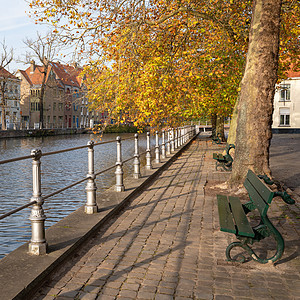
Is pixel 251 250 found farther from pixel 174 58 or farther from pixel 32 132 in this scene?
pixel 32 132

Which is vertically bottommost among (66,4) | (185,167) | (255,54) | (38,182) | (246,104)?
(185,167)

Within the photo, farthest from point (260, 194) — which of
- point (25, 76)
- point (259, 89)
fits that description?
point (25, 76)

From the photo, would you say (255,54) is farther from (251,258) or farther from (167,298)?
(167,298)

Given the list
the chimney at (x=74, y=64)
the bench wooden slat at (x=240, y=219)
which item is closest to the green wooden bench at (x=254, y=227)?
the bench wooden slat at (x=240, y=219)

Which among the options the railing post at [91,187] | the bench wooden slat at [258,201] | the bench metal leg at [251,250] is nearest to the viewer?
the bench wooden slat at [258,201]

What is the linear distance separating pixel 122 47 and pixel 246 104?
4.04 m

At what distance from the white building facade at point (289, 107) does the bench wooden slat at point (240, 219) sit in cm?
5407

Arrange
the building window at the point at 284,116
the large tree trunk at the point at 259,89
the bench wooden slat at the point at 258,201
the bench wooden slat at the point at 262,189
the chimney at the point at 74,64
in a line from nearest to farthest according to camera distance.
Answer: the bench wooden slat at the point at 262,189 < the bench wooden slat at the point at 258,201 < the large tree trunk at the point at 259,89 < the chimney at the point at 74,64 < the building window at the point at 284,116

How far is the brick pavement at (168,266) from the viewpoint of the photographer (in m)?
3.76

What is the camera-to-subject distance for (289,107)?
56844 millimetres

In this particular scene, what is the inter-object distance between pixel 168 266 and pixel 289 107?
56.4 metres

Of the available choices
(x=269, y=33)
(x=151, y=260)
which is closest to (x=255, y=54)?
(x=269, y=33)

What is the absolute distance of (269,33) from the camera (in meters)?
8.43

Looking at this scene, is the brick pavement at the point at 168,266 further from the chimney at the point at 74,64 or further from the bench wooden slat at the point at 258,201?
the chimney at the point at 74,64
